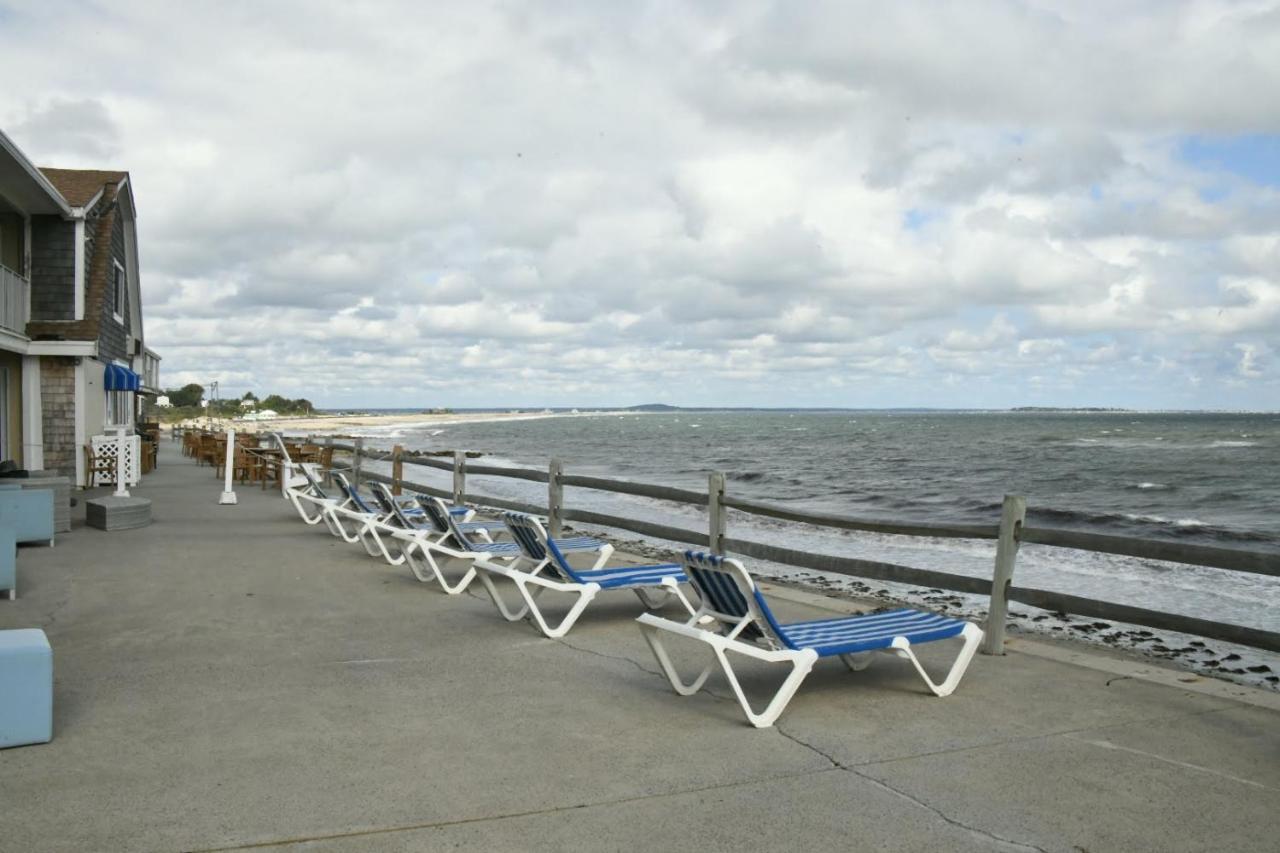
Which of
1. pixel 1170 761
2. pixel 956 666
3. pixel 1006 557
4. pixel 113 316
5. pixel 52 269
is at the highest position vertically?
pixel 52 269

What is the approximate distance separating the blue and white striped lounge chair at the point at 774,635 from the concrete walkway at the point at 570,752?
15 centimetres

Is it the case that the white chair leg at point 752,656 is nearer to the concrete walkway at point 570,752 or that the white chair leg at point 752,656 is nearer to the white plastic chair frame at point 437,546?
the concrete walkway at point 570,752

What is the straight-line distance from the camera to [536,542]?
7500 millimetres

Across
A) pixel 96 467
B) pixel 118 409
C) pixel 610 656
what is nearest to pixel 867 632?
pixel 610 656

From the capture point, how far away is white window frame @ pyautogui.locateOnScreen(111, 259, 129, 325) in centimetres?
2138

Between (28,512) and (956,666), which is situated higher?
(28,512)

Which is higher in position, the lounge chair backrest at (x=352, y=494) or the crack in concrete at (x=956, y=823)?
the lounge chair backrest at (x=352, y=494)

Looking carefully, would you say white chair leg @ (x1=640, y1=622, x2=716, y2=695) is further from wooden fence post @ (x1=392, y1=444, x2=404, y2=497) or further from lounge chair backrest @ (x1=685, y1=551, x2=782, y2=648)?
wooden fence post @ (x1=392, y1=444, x2=404, y2=497)

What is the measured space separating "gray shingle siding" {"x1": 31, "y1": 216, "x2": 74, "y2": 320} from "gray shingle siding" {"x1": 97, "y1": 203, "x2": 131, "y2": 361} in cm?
80

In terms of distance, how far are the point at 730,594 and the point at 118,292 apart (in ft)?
67.7

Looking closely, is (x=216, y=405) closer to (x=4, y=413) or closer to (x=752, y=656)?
(x=4, y=413)

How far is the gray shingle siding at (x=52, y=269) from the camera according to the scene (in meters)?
17.7

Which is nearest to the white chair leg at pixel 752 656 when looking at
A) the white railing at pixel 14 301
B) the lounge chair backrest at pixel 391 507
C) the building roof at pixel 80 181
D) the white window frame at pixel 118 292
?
the lounge chair backrest at pixel 391 507

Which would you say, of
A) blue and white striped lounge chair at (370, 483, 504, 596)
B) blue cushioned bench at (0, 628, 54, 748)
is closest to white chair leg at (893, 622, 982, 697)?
blue and white striped lounge chair at (370, 483, 504, 596)
